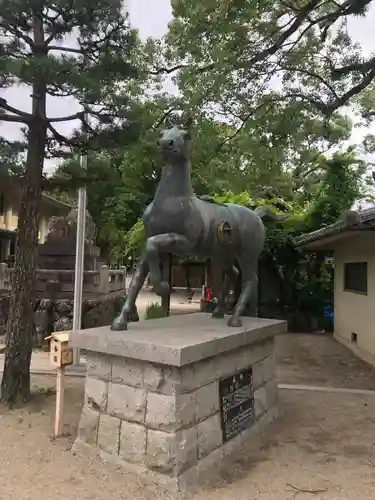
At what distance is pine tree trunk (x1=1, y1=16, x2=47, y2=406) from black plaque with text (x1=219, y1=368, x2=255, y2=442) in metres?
2.63

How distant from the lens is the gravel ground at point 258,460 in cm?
329

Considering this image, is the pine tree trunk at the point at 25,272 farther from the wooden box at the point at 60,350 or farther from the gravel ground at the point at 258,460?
the wooden box at the point at 60,350

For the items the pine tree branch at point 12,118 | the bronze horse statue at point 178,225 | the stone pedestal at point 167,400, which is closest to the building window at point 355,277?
the bronze horse statue at point 178,225

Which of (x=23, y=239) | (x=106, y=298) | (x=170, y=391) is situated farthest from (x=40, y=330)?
(x=170, y=391)

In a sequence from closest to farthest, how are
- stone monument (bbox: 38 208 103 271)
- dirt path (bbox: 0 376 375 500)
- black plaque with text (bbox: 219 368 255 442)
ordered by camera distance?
dirt path (bbox: 0 376 375 500), black plaque with text (bbox: 219 368 255 442), stone monument (bbox: 38 208 103 271)

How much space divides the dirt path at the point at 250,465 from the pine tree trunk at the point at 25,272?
0.39m

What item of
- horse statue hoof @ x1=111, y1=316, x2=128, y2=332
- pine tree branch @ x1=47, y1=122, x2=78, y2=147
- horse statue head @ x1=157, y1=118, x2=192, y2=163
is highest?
pine tree branch @ x1=47, y1=122, x2=78, y2=147

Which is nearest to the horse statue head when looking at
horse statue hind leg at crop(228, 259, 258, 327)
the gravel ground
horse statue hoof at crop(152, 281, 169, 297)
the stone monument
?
horse statue hoof at crop(152, 281, 169, 297)

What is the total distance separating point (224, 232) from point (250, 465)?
7.11 feet

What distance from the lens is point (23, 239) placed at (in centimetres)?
532

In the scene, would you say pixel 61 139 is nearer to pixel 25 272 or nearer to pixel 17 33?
pixel 17 33

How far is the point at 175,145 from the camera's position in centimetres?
412

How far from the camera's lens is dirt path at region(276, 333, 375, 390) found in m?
7.15

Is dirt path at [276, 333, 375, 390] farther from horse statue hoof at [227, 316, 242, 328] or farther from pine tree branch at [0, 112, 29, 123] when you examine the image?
pine tree branch at [0, 112, 29, 123]
